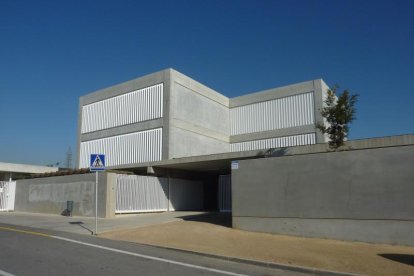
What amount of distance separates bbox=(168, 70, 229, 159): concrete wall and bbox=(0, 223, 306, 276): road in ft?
65.4

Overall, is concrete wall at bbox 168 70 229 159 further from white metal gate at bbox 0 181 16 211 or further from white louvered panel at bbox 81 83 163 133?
white metal gate at bbox 0 181 16 211

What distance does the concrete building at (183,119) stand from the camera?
3309cm

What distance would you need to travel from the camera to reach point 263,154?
923 inches

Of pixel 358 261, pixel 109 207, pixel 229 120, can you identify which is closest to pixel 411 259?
pixel 358 261

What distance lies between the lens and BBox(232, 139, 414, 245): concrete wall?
12617 mm

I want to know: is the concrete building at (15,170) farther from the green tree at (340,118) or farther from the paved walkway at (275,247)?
the green tree at (340,118)

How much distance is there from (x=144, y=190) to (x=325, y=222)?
1544 centimetres

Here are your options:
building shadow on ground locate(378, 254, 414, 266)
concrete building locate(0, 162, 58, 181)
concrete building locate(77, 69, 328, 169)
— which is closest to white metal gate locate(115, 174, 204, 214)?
concrete building locate(77, 69, 328, 169)

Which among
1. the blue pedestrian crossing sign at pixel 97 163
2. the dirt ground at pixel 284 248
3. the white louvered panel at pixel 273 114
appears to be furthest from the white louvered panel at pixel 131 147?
the blue pedestrian crossing sign at pixel 97 163

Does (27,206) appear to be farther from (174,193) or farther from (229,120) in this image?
(229,120)

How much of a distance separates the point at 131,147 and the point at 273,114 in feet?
44.5

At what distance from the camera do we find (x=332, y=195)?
548 inches

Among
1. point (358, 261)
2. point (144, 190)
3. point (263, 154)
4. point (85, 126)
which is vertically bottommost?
point (358, 261)

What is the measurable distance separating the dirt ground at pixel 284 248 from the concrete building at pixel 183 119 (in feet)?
54.4
